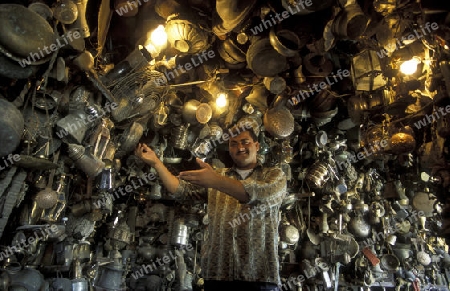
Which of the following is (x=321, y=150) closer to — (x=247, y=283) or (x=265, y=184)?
(x=265, y=184)

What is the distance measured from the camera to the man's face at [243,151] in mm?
2385

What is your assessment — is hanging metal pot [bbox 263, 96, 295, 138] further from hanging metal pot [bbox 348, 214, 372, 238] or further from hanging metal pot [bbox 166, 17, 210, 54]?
hanging metal pot [bbox 348, 214, 372, 238]

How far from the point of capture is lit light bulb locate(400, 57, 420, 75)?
2.75m

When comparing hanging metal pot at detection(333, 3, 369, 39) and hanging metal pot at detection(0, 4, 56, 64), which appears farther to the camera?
hanging metal pot at detection(333, 3, 369, 39)

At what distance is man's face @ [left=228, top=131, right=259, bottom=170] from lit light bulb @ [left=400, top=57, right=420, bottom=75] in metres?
1.61

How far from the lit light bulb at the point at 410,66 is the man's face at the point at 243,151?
1.61m

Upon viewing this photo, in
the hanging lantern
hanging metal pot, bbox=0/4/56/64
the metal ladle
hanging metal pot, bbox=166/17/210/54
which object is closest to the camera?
hanging metal pot, bbox=0/4/56/64

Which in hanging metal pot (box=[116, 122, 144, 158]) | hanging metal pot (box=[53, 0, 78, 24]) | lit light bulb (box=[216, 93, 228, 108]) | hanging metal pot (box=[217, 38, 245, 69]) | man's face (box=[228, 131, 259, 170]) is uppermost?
hanging metal pot (box=[217, 38, 245, 69])

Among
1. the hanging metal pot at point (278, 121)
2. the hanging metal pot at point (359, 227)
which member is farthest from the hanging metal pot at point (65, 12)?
the hanging metal pot at point (359, 227)

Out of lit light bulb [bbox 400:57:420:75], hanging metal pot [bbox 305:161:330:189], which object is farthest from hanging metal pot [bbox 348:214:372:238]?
lit light bulb [bbox 400:57:420:75]

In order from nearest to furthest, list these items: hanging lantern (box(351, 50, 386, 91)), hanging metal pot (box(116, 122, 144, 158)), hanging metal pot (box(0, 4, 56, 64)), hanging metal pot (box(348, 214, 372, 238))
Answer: hanging metal pot (box(0, 4, 56, 64)) < hanging metal pot (box(116, 122, 144, 158)) < hanging lantern (box(351, 50, 386, 91)) < hanging metal pot (box(348, 214, 372, 238))

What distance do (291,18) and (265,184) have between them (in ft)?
5.03

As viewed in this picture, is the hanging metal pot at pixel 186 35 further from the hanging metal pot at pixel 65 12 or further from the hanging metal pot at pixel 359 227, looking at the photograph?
the hanging metal pot at pixel 359 227

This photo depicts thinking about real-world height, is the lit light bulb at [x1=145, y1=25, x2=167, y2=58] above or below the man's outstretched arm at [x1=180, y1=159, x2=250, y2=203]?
above
